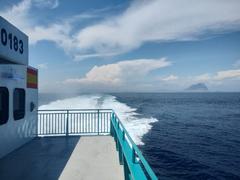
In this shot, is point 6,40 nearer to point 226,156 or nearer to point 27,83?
point 27,83

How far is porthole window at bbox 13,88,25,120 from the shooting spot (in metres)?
7.59

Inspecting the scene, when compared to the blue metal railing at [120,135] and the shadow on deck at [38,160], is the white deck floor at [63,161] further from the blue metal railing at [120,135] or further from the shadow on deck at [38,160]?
the blue metal railing at [120,135]

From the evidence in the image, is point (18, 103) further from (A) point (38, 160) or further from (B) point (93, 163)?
(B) point (93, 163)

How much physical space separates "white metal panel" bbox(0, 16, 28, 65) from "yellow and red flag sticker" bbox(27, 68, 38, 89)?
1672mm

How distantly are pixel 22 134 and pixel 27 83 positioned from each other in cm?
193

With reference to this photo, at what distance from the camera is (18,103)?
7945 mm

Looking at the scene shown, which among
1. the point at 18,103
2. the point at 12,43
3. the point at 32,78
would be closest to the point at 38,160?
the point at 18,103

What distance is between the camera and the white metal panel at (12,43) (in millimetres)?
5152

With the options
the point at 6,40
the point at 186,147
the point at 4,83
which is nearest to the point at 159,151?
the point at 186,147

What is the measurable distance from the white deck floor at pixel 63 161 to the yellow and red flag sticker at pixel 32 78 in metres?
2.32

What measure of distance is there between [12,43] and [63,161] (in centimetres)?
364

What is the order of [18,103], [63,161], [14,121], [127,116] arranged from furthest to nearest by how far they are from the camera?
[127,116], [18,103], [14,121], [63,161]

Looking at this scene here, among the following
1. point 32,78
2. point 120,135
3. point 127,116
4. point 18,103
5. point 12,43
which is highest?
point 12,43

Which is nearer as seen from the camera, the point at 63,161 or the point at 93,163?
the point at 93,163
